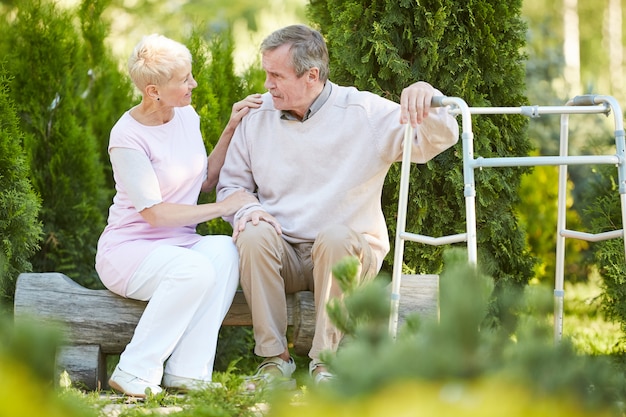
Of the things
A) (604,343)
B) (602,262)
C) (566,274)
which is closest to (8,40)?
(602,262)

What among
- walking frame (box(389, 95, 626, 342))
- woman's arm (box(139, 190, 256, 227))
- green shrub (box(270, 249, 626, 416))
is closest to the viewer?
green shrub (box(270, 249, 626, 416))

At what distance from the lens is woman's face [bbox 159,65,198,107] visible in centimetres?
306

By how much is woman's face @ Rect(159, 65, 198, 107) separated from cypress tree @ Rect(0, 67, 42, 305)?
0.73m

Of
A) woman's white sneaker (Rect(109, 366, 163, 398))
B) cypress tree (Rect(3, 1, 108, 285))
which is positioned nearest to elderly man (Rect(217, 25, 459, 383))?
woman's white sneaker (Rect(109, 366, 163, 398))

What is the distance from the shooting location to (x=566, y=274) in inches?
267

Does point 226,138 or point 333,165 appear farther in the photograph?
point 226,138

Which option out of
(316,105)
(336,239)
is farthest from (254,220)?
(316,105)

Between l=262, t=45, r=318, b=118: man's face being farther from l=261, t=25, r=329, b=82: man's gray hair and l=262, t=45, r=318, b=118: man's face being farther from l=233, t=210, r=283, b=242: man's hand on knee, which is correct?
l=233, t=210, r=283, b=242: man's hand on knee

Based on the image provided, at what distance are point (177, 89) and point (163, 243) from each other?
560 mm

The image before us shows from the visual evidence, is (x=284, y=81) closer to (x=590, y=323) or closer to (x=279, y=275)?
(x=279, y=275)

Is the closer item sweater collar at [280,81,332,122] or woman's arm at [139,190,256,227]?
woman's arm at [139,190,256,227]

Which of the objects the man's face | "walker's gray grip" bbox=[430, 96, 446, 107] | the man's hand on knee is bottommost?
the man's hand on knee

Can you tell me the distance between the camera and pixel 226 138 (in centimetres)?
349

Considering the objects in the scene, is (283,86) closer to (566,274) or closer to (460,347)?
(460,347)
